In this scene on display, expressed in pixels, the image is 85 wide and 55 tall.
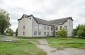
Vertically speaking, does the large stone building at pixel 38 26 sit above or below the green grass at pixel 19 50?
above

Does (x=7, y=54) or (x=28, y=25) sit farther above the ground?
(x=28, y=25)

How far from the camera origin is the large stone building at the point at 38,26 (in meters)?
52.2

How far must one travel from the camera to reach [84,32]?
52.5 meters

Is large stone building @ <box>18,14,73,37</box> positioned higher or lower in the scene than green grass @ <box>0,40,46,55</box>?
higher

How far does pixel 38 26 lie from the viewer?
5431 cm

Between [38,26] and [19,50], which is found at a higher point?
[38,26]

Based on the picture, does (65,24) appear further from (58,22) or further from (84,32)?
(84,32)

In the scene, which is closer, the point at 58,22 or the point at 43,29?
the point at 43,29

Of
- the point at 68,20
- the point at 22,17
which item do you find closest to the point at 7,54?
the point at 22,17

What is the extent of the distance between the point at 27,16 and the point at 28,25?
3307 mm

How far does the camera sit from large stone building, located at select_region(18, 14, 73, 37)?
52.2 metres

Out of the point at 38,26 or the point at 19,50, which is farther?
the point at 38,26

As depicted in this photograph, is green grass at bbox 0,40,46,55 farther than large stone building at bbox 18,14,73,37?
No

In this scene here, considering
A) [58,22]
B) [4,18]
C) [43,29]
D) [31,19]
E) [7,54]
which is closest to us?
[7,54]
